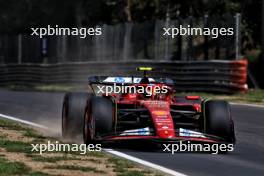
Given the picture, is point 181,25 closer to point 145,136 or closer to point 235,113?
point 235,113

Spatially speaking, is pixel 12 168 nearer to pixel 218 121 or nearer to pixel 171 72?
pixel 218 121

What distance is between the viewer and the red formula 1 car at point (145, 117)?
38.2 feet

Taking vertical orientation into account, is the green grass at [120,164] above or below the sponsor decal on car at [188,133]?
below

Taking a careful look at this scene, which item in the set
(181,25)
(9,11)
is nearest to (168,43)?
(181,25)

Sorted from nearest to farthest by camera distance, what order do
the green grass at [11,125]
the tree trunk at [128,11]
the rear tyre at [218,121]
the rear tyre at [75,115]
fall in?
the rear tyre at [218,121] < the rear tyre at [75,115] < the green grass at [11,125] < the tree trunk at [128,11]

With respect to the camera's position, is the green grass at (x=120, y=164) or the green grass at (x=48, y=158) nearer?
the green grass at (x=120, y=164)

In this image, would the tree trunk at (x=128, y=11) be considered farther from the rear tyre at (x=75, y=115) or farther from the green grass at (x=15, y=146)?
the green grass at (x=15, y=146)

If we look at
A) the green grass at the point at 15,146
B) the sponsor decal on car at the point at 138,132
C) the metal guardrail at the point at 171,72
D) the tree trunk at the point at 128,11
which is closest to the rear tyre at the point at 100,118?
the sponsor decal on car at the point at 138,132

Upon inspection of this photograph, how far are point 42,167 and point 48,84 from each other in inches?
1013

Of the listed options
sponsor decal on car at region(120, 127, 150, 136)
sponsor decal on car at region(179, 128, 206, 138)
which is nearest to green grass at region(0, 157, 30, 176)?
sponsor decal on car at region(120, 127, 150, 136)

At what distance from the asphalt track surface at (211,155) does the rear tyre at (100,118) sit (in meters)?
0.43

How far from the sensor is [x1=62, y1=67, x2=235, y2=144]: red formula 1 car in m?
11.6

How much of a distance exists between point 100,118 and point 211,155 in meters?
1.60

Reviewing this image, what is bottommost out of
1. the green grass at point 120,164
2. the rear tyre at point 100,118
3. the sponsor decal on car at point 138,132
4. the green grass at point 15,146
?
the green grass at point 120,164
